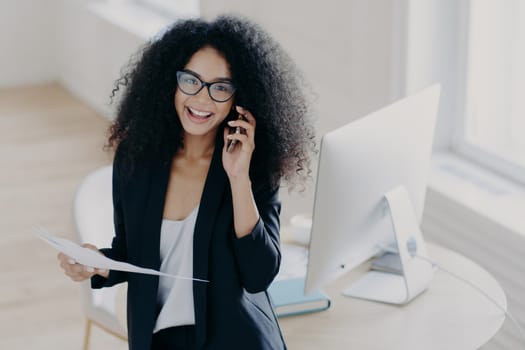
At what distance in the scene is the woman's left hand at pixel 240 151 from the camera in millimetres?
2100

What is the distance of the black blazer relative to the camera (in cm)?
213

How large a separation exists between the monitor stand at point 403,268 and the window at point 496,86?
3.17ft

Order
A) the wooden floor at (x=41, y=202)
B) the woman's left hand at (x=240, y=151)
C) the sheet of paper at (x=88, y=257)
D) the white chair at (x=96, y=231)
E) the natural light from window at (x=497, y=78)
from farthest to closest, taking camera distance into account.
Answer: the wooden floor at (x=41, y=202) < the natural light from window at (x=497, y=78) < the white chair at (x=96, y=231) < the woman's left hand at (x=240, y=151) < the sheet of paper at (x=88, y=257)

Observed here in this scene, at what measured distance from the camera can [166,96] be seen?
2.19m

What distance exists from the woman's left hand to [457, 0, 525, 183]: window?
1.60 metres

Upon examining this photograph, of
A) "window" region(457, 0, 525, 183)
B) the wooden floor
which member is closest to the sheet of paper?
the wooden floor

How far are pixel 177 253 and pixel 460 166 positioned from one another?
170 cm

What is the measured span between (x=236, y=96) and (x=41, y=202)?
11.5 ft

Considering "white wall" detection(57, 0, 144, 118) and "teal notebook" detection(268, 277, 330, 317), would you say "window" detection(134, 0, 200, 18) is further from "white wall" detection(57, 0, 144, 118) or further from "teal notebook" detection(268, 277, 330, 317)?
"teal notebook" detection(268, 277, 330, 317)

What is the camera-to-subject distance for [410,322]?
8.11 feet

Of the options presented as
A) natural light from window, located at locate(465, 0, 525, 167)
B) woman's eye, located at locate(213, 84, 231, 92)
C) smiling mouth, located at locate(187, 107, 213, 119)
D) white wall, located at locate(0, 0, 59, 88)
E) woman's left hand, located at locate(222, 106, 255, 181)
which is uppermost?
woman's eye, located at locate(213, 84, 231, 92)

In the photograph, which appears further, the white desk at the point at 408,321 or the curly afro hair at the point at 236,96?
the white desk at the point at 408,321

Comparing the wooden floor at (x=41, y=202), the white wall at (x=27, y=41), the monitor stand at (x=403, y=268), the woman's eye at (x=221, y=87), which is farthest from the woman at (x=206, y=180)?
the white wall at (x=27, y=41)

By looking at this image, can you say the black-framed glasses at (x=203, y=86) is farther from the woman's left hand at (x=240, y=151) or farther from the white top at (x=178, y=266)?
the white top at (x=178, y=266)
